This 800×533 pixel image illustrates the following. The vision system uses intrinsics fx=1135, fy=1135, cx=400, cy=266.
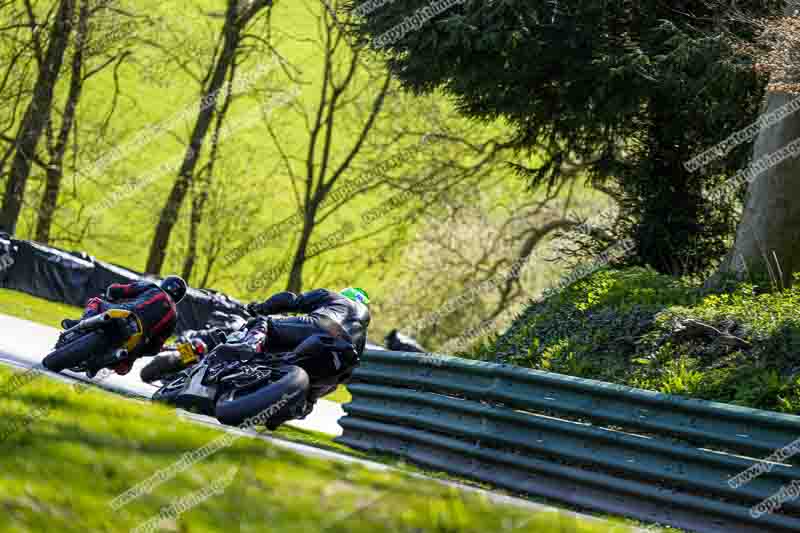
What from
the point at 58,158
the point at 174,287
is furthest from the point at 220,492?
the point at 58,158

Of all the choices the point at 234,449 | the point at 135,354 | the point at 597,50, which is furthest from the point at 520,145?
the point at 234,449

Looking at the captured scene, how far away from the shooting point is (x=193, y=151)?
3198 centimetres

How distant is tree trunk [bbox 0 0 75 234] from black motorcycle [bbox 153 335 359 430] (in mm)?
18245

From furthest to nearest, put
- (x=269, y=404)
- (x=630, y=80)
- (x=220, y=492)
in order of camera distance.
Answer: (x=630, y=80) → (x=269, y=404) → (x=220, y=492)

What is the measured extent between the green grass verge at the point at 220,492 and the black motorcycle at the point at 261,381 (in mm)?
4295

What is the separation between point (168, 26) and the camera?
36.3 meters

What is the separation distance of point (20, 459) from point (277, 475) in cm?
82

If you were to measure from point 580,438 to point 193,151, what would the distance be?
25.1 m

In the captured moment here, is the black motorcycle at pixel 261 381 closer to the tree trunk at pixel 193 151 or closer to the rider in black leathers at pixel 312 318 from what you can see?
the rider in black leathers at pixel 312 318

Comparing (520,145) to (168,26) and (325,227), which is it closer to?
(168,26)

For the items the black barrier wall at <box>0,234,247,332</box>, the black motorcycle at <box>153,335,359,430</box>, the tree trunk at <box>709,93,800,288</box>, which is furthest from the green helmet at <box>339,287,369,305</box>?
the black barrier wall at <box>0,234,247,332</box>

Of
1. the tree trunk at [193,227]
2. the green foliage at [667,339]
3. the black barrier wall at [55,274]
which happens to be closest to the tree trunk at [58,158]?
the tree trunk at [193,227]

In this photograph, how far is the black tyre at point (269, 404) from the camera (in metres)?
8.23

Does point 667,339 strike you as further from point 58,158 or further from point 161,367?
point 58,158
